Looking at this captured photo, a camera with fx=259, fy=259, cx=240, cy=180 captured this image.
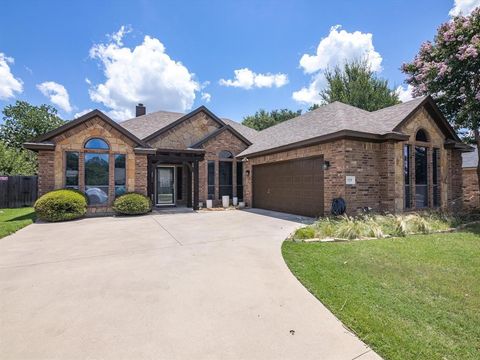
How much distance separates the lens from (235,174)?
16734 millimetres

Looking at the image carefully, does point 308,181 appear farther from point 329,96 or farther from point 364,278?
point 329,96

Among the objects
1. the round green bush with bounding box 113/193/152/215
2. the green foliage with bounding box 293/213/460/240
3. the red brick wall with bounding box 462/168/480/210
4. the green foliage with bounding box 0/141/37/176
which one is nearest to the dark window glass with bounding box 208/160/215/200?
the round green bush with bounding box 113/193/152/215

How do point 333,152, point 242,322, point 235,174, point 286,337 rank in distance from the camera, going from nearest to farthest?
point 286,337 < point 242,322 < point 333,152 < point 235,174

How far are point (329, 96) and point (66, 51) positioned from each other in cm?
2580

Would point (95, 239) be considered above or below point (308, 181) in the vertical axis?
below

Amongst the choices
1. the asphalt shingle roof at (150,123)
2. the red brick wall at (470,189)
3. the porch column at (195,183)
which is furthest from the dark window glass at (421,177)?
the porch column at (195,183)

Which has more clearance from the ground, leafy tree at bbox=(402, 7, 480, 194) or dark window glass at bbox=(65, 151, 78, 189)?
leafy tree at bbox=(402, 7, 480, 194)

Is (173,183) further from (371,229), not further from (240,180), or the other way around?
(371,229)

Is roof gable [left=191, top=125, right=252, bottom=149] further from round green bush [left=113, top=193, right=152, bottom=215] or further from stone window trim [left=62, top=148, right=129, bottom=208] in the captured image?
round green bush [left=113, top=193, right=152, bottom=215]

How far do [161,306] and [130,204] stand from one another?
9676 millimetres

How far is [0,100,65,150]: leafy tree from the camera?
36.6m

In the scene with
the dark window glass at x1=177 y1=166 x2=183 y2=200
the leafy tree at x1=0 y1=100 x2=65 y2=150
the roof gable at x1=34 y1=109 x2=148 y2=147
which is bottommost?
the dark window glass at x1=177 y1=166 x2=183 y2=200

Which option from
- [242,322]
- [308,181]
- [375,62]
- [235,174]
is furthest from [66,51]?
[375,62]

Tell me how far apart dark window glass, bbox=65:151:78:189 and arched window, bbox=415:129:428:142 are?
15.5 m
